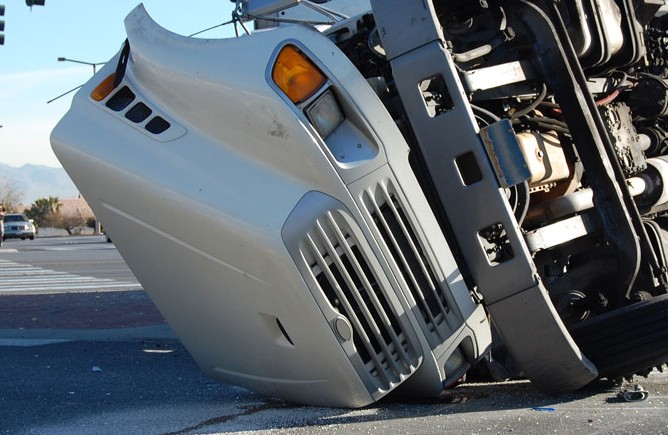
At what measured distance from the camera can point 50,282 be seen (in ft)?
50.4

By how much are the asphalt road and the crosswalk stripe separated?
7313mm

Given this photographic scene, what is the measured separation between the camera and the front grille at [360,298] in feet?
12.9

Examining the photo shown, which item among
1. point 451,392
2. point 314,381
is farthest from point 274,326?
point 451,392

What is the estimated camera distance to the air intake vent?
398 centimetres

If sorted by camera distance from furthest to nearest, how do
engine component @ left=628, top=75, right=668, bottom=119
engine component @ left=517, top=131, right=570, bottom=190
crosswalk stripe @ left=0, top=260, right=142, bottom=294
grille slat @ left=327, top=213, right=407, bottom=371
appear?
1. crosswalk stripe @ left=0, top=260, right=142, bottom=294
2. engine component @ left=628, top=75, right=668, bottom=119
3. engine component @ left=517, top=131, right=570, bottom=190
4. grille slat @ left=327, top=213, right=407, bottom=371

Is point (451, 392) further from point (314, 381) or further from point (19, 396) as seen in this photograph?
point (19, 396)

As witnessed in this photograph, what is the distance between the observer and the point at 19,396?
17.0 feet

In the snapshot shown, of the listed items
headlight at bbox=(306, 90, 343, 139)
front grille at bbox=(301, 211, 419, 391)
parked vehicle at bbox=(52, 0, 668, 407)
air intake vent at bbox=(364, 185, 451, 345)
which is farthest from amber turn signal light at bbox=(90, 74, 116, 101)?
air intake vent at bbox=(364, 185, 451, 345)

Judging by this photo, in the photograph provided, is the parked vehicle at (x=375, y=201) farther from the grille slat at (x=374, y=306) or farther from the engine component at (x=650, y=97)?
the engine component at (x=650, y=97)

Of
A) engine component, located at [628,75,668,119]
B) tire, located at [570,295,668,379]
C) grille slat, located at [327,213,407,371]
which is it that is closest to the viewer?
grille slat, located at [327,213,407,371]

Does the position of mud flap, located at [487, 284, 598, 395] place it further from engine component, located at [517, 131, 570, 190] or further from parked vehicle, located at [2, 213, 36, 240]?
parked vehicle, located at [2, 213, 36, 240]

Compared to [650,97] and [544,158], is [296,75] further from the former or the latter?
[650,97]

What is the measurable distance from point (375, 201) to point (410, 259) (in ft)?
0.95

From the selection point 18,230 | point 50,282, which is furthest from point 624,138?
point 18,230
